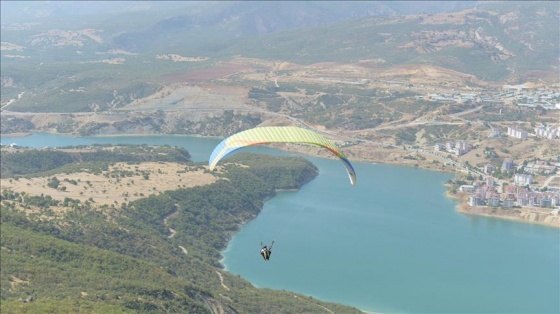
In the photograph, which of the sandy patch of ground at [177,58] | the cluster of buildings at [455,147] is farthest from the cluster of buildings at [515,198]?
the sandy patch of ground at [177,58]

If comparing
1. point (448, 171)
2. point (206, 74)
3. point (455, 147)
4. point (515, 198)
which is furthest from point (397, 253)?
point (206, 74)

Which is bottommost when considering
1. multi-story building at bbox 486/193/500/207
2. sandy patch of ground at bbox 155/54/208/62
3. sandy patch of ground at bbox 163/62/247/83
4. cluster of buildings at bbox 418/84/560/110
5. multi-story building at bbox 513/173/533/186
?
multi-story building at bbox 486/193/500/207

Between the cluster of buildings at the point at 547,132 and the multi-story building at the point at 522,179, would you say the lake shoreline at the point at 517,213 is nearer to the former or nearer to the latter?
the multi-story building at the point at 522,179

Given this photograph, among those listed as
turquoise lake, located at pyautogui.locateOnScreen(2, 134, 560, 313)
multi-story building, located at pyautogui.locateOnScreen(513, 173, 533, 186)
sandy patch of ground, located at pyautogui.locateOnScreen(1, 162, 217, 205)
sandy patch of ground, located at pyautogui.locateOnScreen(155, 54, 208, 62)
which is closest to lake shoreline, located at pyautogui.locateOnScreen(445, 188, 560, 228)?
turquoise lake, located at pyautogui.locateOnScreen(2, 134, 560, 313)

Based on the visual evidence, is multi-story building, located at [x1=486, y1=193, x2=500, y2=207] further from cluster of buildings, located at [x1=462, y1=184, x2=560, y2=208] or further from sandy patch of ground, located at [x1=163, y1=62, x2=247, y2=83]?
sandy patch of ground, located at [x1=163, y1=62, x2=247, y2=83]

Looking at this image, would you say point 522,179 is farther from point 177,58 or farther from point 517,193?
point 177,58

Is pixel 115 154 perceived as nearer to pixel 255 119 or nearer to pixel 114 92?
pixel 255 119

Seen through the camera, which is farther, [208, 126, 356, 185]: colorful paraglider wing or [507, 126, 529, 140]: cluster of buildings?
[507, 126, 529, 140]: cluster of buildings
